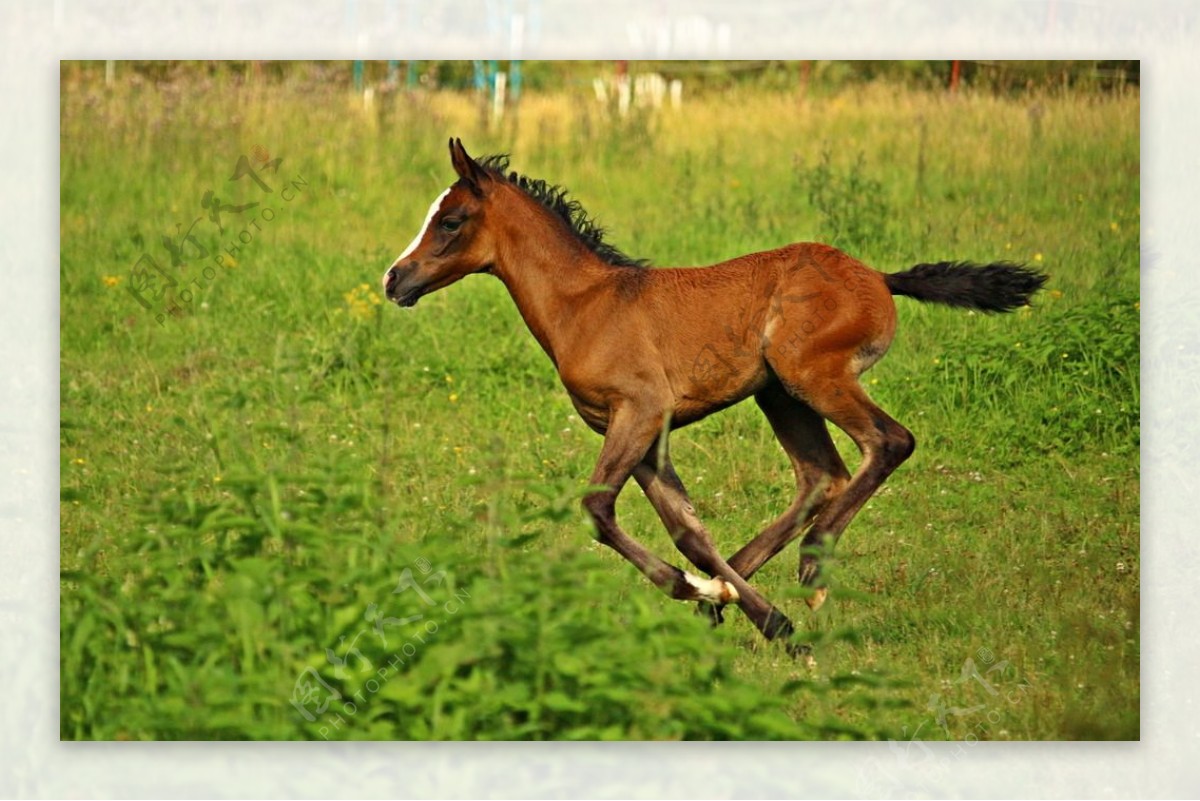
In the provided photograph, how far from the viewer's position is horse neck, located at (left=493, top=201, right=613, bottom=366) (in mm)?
6984

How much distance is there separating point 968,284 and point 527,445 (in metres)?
2.45

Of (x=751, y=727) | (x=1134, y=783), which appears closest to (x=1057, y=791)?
(x=1134, y=783)

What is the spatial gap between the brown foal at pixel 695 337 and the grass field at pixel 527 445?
32 cm

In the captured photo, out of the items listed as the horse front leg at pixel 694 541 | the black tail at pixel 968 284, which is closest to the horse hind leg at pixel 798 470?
the horse front leg at pixel 694 541

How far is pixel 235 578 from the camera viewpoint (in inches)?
226

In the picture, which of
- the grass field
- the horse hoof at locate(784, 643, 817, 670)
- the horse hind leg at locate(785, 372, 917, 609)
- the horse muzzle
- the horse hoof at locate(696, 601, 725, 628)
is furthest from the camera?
the horse muzzle

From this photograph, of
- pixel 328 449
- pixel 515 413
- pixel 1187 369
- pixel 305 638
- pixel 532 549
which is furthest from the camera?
pixel 515 413

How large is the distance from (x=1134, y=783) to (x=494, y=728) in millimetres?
2079

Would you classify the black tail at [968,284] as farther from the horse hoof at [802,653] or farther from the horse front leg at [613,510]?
the horse hoof at [802,653]

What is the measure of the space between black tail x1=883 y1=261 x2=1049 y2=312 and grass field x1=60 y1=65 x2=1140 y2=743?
0.68 meters

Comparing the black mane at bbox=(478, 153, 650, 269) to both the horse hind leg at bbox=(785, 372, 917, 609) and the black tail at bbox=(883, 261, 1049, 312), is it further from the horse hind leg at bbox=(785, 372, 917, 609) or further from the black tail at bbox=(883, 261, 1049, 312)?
the black tail at bbox=(883, 261, 1049, 312)

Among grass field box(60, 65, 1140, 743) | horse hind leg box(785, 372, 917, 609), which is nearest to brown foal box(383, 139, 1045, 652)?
horse hind leg box(785, 372, 917, 609)

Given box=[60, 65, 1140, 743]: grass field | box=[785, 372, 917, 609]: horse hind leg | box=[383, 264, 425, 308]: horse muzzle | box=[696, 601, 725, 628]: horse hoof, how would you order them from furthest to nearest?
1. box=[383, 264, 425, 308]: horse muzzle
2. box=[696, 601, 725, 628]: horse hoof
3. box=[785, 372, 917, 609]: horse hind leg
4. box=[60, 65, 1140, 743]: grass field

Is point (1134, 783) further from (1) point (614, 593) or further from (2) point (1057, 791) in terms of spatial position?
(1) point (614, 593)
